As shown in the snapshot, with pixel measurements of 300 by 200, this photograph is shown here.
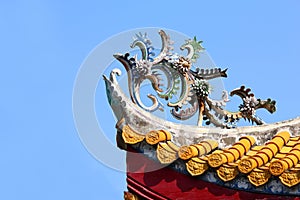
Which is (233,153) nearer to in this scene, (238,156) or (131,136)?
(238,156)

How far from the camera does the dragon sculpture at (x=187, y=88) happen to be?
7848 mm

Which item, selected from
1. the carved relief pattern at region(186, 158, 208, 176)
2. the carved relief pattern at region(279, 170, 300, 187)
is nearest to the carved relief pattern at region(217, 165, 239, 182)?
the carved relief pattern at region(186, 158, 208, 176)

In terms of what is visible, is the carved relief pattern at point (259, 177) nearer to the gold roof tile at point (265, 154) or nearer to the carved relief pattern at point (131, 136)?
the gold roof tile at point (265, 154)

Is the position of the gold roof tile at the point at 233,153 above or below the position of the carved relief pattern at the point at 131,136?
below

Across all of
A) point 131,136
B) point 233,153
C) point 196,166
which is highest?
point 131,136

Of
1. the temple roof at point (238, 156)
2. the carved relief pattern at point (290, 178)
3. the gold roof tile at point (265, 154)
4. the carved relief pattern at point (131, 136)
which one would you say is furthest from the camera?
the carved relief pattern at point (131, 136)

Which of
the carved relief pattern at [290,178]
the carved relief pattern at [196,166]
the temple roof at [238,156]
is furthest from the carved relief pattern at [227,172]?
the carved relief pattern at [290,178]

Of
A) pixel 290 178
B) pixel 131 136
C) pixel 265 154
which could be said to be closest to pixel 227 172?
pixel 265 154

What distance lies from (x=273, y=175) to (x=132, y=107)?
5.62 feet

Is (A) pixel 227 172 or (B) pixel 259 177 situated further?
(A) pixel 227 172

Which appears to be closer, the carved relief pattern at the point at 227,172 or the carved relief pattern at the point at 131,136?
the carved relief pattern at the point at 227,172

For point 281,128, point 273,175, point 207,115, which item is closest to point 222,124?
point 207,115

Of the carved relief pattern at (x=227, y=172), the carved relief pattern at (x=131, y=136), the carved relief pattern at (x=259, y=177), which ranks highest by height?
the carved relief pattern at (x=131, y=136)

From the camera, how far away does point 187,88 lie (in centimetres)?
805
